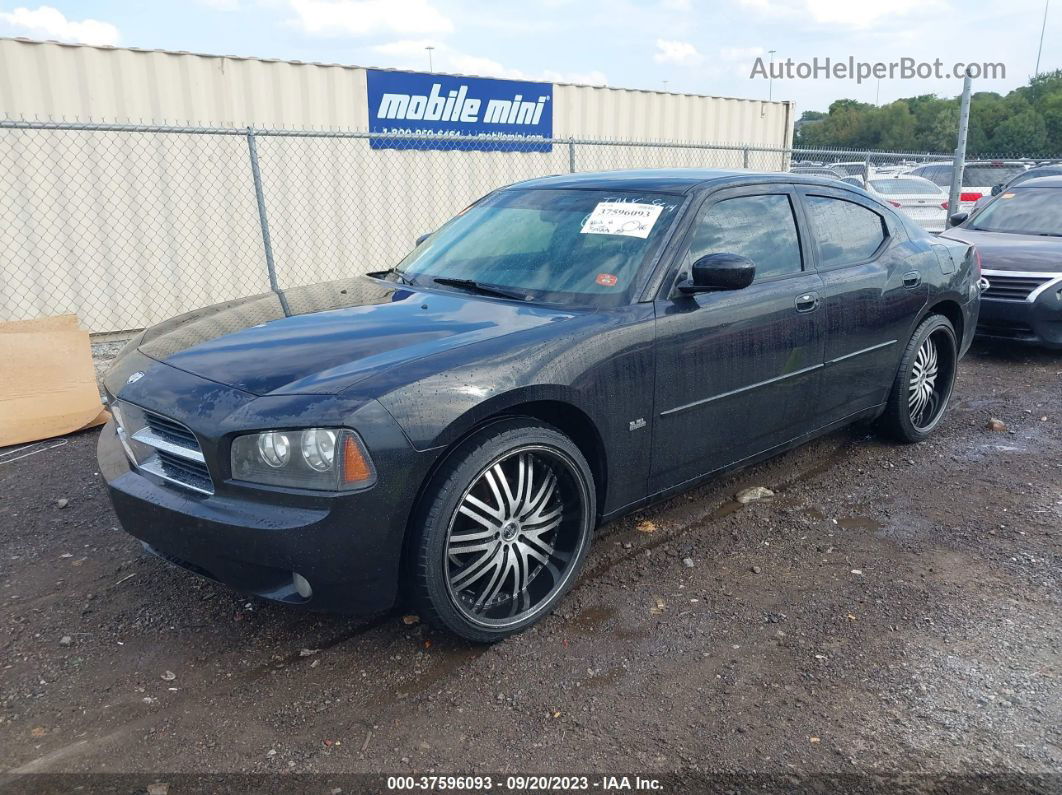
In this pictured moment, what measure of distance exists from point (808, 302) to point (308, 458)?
2.60 m

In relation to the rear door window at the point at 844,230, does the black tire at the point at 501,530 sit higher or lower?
lower

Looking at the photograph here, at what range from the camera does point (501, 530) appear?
3.00 meters

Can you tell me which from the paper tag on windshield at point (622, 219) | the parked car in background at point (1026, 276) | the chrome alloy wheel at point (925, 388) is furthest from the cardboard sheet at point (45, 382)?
the parked car in background at point (1026, 276)

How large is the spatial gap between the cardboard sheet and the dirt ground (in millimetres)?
1148

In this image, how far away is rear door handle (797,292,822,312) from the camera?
13.2ft

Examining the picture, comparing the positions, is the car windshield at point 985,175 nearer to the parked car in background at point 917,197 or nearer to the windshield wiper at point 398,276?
the parked car in background at point 917,197

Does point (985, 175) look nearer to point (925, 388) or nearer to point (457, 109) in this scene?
point (457, 109)

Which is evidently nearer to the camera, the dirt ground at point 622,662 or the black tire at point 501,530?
the dirt ground at point 622,662

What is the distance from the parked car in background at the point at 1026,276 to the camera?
739cm

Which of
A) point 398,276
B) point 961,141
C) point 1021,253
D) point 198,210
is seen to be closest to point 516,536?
point 398,276

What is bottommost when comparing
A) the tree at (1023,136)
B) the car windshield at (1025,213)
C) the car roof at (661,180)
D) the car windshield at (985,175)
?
the car windshield at (1025,213)

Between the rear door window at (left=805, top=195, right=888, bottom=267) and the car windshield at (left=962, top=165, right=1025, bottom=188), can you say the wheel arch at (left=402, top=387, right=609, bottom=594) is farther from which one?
the car windshield at (left=962, top=165, right=1025, bottom=188)

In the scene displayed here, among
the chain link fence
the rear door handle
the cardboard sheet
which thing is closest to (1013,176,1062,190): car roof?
the chain link fence

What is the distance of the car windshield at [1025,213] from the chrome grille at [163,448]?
27.6ft
